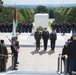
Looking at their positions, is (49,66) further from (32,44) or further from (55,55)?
(32,44)

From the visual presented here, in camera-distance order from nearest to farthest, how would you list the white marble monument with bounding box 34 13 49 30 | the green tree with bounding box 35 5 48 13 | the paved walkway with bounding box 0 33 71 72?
the paved walkway with bounding box 0 33 71 72
the white marble monument with bounding box 34 13 49 30
the green tree with bounding box 35 5 48 13

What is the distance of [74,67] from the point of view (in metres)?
10.9

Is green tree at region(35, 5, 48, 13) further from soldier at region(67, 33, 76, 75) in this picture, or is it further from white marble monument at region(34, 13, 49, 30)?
soldier at region(67, 33, 76, 75)

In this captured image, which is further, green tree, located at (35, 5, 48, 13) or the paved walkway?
green tree, located at (35, 5, 48, 13)

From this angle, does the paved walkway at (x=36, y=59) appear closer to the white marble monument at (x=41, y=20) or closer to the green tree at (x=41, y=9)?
the white marble monument at (x=41, y=20)

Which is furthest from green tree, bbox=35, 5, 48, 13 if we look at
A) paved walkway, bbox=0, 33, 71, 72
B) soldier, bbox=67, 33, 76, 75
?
Result: soldier, bbox=67, 33, 76, 75

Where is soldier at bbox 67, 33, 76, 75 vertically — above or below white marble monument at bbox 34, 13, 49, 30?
below

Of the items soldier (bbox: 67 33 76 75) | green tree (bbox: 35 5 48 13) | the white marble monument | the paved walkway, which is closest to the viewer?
soldier (bbox: 67 33 76 75)

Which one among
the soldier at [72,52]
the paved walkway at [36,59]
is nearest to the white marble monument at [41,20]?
the paved walkway at [36,59]

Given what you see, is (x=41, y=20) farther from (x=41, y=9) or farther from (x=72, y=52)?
(x=41, y=9)

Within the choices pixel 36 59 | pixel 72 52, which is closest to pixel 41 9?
pixel 36 59

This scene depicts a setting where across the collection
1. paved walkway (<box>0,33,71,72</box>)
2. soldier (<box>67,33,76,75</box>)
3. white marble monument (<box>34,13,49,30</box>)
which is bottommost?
paved walkway (<box>0,33,71,72</box>)

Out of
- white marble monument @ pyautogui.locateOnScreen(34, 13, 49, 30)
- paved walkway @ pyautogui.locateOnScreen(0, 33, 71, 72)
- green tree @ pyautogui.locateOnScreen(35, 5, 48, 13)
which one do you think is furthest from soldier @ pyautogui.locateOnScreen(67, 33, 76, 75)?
green tree @ pyautogui.locateOnScreen(35, 5, 48, 13)

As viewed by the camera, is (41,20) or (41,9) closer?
(41,20)
